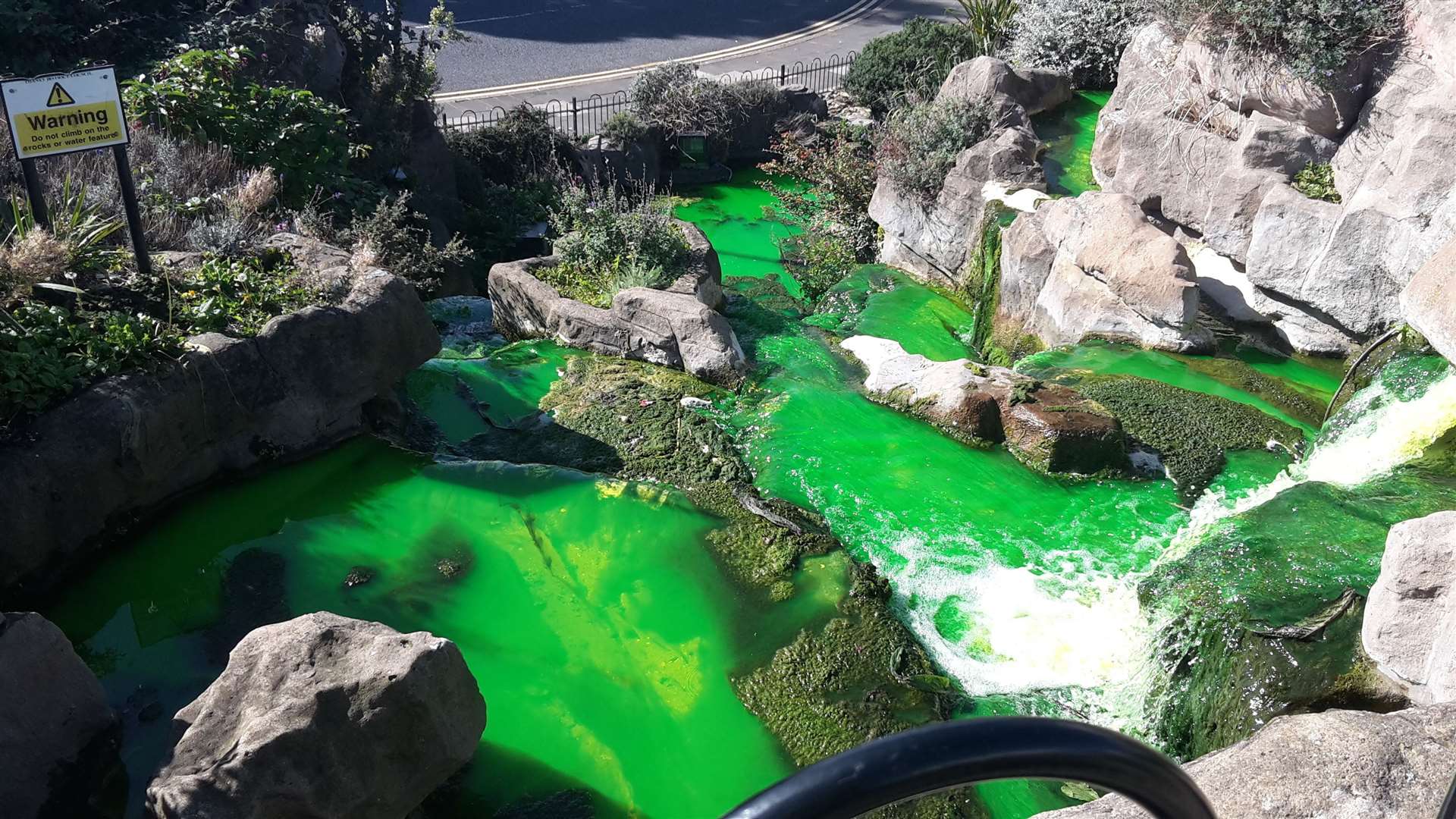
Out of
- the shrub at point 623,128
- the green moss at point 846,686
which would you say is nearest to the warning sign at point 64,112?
the green moss at point 846,686

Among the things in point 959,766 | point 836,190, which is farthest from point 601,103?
point 959,766

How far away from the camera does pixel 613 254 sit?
9.77m

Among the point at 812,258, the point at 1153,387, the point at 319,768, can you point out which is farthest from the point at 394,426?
the point at 812,258

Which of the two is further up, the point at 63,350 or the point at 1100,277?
the point at 63,350

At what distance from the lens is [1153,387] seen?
8078mm

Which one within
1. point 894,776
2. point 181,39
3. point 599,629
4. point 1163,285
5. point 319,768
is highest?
point 181,39

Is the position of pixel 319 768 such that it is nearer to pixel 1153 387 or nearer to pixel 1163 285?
pixel 1153 387

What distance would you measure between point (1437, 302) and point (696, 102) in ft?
40.8

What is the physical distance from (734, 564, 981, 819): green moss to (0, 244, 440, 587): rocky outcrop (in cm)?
347

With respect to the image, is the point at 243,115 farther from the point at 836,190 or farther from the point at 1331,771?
the point at 1331,771

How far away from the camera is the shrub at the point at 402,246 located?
9570 mm

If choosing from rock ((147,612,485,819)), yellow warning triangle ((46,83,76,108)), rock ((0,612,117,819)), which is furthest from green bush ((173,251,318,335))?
rock ((147,612,485,819))

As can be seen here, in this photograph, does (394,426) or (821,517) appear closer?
(821,517)

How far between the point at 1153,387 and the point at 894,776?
7.63 metres
